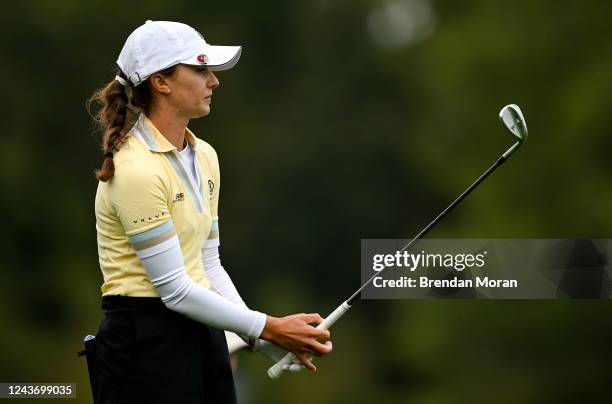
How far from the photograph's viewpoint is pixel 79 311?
16234mm

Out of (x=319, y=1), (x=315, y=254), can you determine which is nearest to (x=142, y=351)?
(x=315, y=254)

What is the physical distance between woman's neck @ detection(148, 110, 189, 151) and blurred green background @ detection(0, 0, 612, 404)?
8991 mm

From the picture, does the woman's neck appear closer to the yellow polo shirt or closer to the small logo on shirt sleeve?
the yellow polo shirt

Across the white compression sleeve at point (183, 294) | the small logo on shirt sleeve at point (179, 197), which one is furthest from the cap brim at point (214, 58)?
the white compression sleeve at point (183, 294)

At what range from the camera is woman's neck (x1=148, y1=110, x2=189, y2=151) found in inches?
163

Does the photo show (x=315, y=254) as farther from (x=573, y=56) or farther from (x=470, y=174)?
(x=573, y=56)

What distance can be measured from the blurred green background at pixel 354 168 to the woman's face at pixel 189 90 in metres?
8.98

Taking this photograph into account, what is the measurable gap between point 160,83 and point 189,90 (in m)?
0.09

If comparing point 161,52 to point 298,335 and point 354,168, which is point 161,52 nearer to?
point 298,335

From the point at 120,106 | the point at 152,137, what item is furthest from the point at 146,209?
the point at 120,106

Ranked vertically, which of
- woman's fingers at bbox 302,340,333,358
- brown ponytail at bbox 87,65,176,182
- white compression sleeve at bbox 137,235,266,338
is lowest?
woman's fingers at bbox 302,340,333,358

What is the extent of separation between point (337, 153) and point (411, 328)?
330 cm

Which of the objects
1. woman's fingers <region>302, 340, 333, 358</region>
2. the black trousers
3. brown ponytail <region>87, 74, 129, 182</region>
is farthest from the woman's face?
woman's fingers <region>302, 340, 333, 358</region>

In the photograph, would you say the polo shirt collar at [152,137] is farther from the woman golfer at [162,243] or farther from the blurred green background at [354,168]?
the blurred green background at [354,168]
